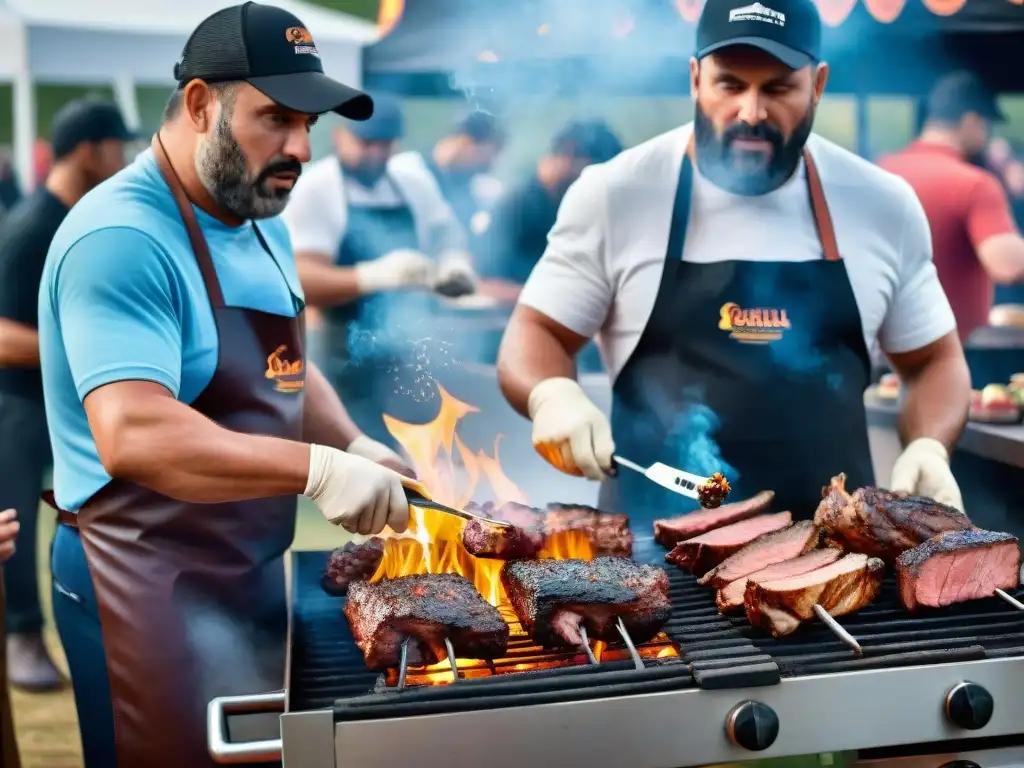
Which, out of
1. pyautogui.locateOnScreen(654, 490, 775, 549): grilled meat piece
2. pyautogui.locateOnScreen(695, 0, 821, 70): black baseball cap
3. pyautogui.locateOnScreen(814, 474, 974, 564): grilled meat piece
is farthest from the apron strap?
pyautogui.locateOnScreen(814, 474, 974, 564): grilled meat piece

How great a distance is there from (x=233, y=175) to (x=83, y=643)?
4.47 ft

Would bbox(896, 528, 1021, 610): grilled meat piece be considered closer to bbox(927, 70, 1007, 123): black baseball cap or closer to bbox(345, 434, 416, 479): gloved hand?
bbox(345, 434, 416, 479): gloved hand

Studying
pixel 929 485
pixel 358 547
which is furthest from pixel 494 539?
pixel 929 485

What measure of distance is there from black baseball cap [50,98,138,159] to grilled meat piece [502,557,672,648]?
70.8 inches

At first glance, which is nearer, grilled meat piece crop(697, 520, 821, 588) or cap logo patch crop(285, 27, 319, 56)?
grilled meat piece crop(697, 520, 821, 588)

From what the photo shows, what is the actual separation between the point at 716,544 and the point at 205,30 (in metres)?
2.02

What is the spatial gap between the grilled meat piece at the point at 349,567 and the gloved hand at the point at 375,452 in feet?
1.32

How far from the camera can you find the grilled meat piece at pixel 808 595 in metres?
2.26

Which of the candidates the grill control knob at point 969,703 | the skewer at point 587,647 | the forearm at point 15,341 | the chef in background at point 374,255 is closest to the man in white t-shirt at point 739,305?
the chef in background at point 374,255

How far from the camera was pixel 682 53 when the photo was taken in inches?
134

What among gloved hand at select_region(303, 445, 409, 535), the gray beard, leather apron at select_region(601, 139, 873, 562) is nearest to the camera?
gloved hand at select_region(303, 445, 409, 535)

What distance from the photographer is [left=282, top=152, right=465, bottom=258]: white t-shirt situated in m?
3.19

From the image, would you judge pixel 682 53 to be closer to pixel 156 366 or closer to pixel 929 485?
pixel 929 485

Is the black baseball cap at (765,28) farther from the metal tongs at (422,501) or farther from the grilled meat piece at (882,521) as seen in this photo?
the metal tongs at (422,501)
